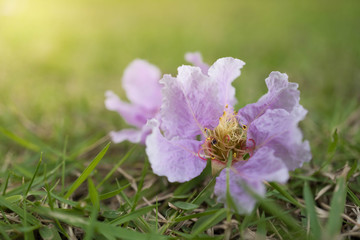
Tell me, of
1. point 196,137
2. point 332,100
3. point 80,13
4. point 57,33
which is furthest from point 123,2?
point 196,137

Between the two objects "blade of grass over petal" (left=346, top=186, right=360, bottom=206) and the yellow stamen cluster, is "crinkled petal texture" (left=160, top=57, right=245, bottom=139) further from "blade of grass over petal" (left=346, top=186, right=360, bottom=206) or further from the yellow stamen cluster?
"blade of grass over petal" (left=346, top=186, right=360, bottom=206)

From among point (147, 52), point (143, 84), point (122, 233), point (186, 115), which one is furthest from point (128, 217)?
point (147, 52)

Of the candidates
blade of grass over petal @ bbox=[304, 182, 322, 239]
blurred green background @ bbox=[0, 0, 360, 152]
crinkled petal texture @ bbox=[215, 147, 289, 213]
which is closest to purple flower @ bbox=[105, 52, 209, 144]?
→ blurred green background @ bbox=[0, 0, 360, 152]

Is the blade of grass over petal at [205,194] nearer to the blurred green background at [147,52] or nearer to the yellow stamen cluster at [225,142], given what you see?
the yellow stamen cluster at [225,142]

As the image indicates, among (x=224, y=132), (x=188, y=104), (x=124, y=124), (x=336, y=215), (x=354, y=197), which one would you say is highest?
(x=188, y=104)

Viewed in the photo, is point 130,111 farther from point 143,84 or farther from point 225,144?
point 225,144

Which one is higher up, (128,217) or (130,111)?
(130,111)
